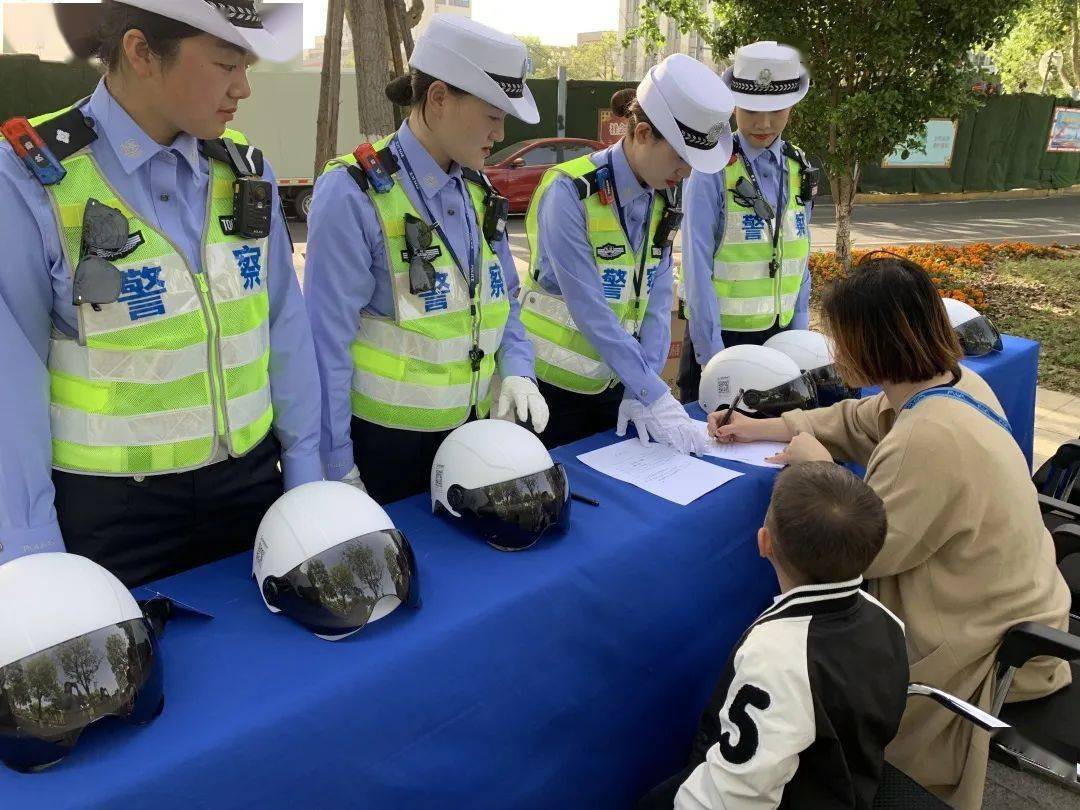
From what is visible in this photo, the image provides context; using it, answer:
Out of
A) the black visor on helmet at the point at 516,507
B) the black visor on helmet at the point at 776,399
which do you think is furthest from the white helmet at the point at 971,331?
the black visor on helmet at the point at 516,507

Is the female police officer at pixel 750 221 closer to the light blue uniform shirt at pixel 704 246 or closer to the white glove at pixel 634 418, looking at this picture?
the light blue uniform shirt at pixel 704 246

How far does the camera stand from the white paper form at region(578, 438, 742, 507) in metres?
2.10

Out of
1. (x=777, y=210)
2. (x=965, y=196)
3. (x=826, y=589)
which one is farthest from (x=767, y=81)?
(x=965, y=196)

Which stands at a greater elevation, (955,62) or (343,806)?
(955,62)

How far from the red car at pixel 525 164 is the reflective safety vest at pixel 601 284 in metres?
11.2

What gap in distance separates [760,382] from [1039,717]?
3.77 feet

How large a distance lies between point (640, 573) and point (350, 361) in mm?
910

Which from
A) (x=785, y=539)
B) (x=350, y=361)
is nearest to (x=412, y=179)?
(x=350, y=361)

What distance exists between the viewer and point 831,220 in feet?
50.4

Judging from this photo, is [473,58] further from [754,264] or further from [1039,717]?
[1039,717]

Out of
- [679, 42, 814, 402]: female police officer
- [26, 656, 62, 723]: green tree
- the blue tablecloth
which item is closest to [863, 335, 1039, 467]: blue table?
[679, 42, 814, 402]: female police officer

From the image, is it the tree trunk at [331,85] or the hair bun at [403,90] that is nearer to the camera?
the hair bun at [403,90]

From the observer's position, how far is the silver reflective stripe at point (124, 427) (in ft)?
4.86

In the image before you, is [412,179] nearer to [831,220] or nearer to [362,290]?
[362,290]
